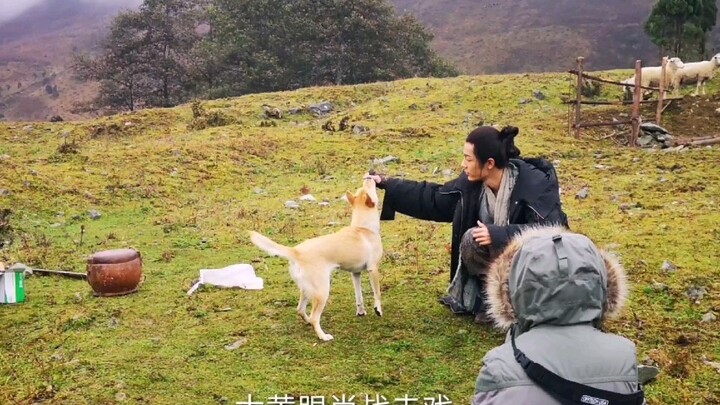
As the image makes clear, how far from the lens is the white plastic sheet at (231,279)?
6.58m

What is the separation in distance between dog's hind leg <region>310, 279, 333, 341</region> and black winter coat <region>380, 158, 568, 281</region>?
901 mm

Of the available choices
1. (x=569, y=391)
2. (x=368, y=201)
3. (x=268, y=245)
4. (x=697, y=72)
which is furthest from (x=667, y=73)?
(x=569, y=391)

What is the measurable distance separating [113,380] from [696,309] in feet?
15.4

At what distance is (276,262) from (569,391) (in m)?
5.69

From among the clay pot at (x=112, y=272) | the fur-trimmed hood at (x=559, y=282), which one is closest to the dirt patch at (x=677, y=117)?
the clay pot at (x=112, y=272)

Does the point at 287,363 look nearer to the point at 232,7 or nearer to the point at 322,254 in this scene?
the point at 322,254

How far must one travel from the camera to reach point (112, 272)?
6234mm

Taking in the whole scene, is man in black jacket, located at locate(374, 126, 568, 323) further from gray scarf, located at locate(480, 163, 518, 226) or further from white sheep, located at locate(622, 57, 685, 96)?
white sheep, located at locate(622, 57, 685, 96)

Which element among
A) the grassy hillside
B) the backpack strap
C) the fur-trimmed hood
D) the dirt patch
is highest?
the fur-trimmed hood

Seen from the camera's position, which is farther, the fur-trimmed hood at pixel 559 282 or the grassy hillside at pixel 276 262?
the grassy hillside at pixel 276 262

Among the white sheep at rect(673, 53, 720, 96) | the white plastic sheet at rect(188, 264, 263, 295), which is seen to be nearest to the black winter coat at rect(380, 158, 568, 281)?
the white plastic sheet at rect(188, 264, 263, 295)

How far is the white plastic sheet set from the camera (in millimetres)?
6582

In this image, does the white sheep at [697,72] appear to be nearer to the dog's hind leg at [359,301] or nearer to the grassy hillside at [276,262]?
the grassy hillside at [276,262]

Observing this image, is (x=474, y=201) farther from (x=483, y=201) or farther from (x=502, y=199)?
(x=502, y=199)
